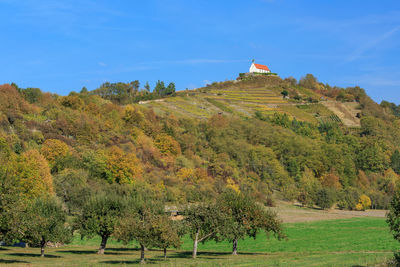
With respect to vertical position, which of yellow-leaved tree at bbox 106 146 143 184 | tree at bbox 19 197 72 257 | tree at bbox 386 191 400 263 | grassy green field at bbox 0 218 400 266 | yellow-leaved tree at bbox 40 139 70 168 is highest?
yellow-leaved tree at bbox 40 139 70 168

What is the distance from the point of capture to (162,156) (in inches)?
5881

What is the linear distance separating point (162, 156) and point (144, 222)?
97.6 meters

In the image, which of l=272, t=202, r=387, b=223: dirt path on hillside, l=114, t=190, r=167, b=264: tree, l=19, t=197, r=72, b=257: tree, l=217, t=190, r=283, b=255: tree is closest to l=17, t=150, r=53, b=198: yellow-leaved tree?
l=19, t=197, r=72, b=257: tree

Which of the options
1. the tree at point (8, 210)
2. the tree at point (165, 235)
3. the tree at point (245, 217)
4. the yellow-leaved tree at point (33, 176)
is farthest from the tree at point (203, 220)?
the yellow-leaved tree at point (33, 176)

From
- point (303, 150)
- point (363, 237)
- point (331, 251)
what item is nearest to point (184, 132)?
point (303, 150)

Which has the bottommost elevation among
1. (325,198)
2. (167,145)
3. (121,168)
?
(325,198)

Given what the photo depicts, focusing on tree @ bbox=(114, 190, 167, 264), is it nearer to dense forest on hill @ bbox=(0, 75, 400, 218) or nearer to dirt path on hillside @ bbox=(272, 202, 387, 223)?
dense forest on hill @ bbox=(0, 75, 400, 218)

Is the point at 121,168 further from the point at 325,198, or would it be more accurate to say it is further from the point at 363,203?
the point at 363,203

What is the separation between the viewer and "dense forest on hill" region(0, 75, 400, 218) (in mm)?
110875

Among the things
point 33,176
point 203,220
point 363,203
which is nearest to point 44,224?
point 203,220

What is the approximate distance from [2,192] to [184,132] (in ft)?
442

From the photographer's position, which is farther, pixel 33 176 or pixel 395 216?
→ pixel 33 176

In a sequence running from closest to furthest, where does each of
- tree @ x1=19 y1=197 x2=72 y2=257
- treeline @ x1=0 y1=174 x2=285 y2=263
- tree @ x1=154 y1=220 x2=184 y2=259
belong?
treeline @ x1=0 y1=174 x2=285 y2=263, tree @ x1=154 y1=220 x2=184 y2=259, tree @ x1=19 y1=197 x2=72 y2=257

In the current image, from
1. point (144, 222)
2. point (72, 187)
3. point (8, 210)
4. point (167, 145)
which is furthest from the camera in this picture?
point (167, 145)
